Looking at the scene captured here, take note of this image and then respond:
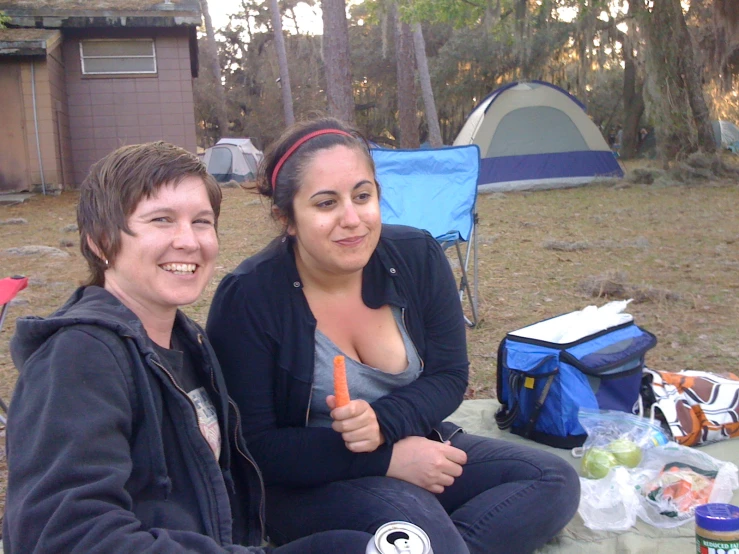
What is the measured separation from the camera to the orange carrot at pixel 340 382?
1684 millimetres

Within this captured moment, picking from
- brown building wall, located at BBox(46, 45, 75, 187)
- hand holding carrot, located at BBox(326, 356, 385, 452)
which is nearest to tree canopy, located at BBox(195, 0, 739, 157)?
hand holding carrot, located at BBox(326, 356, 385, 452)

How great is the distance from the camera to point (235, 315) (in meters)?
1.91

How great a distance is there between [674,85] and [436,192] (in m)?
7.93

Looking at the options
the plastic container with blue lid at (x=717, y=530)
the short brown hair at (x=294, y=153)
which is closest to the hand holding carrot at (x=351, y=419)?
the short brown hair at (x=294, y=153)

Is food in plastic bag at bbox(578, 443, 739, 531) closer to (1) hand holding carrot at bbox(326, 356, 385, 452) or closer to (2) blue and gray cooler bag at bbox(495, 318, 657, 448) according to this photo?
(2) blue and gray cooler bag at bbox(495, 318, 657, 448)

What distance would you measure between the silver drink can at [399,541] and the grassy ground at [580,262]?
1160mm

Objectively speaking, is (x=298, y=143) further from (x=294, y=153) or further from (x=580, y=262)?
(x=580, y=262)

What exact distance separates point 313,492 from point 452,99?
2287cm

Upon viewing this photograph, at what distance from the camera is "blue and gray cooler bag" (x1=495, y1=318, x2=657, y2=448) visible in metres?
2.78

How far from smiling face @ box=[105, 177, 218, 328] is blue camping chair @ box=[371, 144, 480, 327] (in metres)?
3.00

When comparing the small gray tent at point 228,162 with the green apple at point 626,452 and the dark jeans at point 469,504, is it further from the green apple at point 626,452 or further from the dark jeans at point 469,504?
the dark jeans at point 469,504

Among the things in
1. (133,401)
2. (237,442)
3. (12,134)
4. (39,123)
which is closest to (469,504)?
(237,442)

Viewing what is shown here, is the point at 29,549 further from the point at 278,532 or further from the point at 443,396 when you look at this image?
the point at 443,396

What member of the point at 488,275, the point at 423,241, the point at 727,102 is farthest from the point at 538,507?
the point at 727,102
